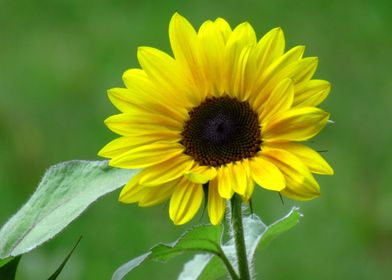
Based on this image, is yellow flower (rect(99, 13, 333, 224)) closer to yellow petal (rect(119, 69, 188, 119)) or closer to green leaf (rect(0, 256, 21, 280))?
yellow petal (rect(119, 69, 188, 119))

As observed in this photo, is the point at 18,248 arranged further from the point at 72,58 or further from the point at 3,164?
the point at 72,58

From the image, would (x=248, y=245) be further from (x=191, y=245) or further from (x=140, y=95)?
(x=140, y=95)

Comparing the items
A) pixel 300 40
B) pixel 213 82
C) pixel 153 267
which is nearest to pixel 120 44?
pixel 300 40

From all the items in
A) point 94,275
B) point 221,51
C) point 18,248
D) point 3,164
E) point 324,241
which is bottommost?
point 324,241

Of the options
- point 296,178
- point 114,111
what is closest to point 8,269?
point 296,178

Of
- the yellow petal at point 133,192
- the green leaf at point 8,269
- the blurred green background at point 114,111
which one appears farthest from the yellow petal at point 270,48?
the blurred green background at point 114,111

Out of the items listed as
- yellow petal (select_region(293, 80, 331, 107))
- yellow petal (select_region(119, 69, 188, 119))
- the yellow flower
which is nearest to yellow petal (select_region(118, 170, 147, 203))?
the yellow flower
